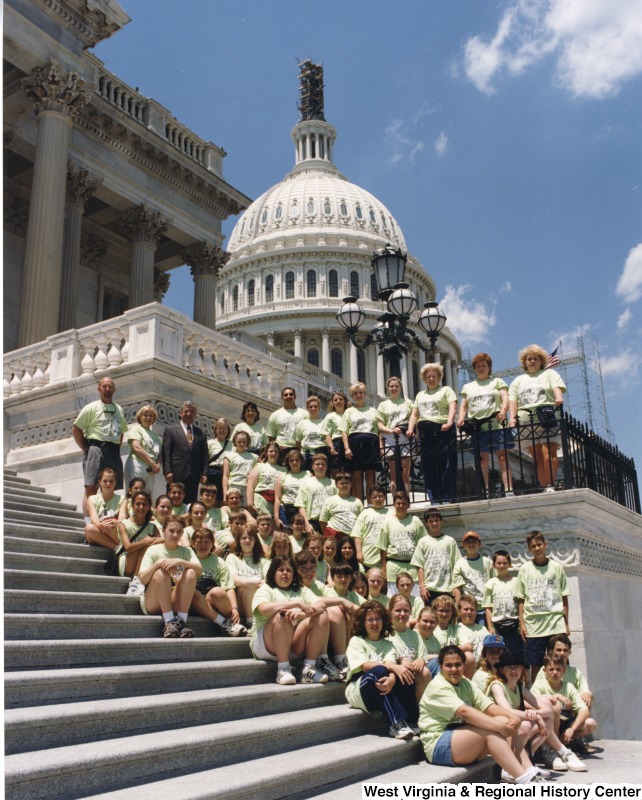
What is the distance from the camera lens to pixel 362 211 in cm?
10031

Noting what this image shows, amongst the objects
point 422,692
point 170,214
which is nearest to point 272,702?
point 422,692

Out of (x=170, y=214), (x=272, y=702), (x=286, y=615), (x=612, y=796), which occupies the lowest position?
(x=612, y=796)

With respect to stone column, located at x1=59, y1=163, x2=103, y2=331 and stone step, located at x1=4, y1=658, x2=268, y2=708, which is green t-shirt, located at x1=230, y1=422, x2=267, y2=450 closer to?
stone step, located at x1=4, y1=658, x2=268, y2=708

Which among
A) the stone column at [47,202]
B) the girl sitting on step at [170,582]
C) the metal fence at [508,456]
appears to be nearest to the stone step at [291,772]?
the girl sitting on step at [170,582]

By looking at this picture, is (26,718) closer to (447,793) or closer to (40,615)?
(40,615)

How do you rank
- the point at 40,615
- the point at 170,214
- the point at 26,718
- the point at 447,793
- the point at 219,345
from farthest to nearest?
the point at 170,214, the point at 219,345, the point at 40,615, the point at 447,793, the point at 26,718

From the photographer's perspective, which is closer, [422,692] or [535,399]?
[422,692]

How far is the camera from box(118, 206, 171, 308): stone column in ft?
83.7

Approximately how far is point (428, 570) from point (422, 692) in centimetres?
187

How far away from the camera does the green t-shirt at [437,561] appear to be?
8.24 metres

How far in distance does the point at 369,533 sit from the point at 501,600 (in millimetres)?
1583

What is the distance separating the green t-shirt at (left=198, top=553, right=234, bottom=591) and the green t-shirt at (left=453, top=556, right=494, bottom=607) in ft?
7.80

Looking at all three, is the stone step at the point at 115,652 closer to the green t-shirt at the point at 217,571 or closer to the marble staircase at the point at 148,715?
the marble staircase at the point at 148,715

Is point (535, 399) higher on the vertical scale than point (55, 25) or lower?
lower
